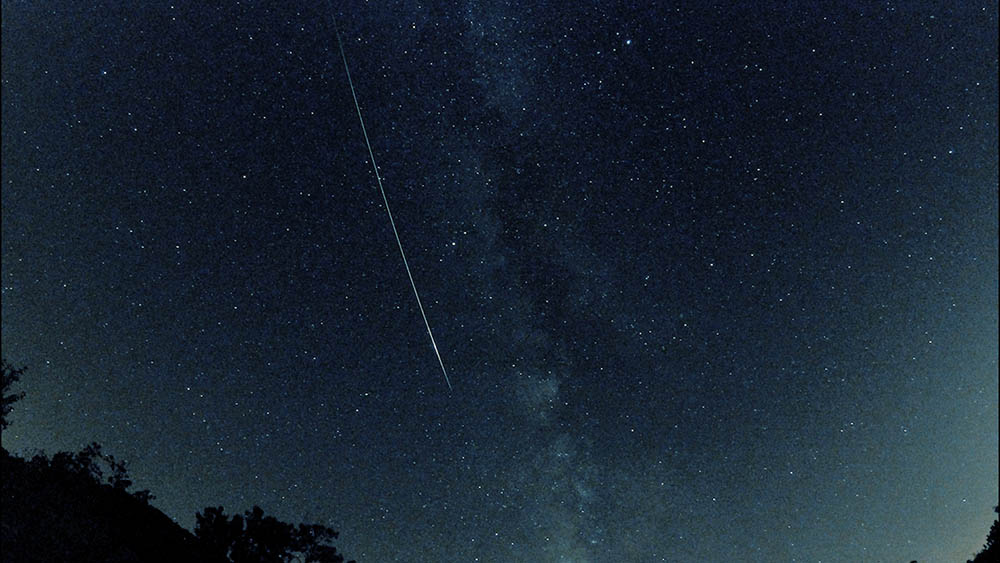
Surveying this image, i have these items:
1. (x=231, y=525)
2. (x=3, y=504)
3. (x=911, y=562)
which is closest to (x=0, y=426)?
(x=3, y=504)

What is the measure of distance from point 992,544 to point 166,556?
44.1m

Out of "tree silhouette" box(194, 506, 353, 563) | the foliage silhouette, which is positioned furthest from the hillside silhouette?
the foliage silhouette

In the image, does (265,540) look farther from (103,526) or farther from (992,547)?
(992,547)

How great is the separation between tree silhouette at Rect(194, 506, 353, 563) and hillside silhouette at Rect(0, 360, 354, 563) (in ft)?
0.14

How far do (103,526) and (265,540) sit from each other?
23.0 ft

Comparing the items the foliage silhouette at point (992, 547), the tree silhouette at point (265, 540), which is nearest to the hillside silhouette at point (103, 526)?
the tree silhouette at point (265, 540)

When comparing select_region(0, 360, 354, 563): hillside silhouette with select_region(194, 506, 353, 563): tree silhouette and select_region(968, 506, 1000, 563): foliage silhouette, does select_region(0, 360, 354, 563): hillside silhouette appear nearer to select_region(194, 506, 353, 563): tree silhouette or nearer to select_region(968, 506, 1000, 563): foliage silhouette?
select_region(194, 506, 353, 563): tree silhouette

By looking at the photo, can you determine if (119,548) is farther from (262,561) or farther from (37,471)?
(262,561)

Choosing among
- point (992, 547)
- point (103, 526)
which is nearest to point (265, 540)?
point (103, 526)

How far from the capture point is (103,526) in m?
22.7

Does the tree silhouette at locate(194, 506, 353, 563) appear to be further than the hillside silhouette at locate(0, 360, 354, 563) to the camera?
Yes

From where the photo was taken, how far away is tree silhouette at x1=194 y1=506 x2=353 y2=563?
2750 centimetres

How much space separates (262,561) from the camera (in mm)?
27234

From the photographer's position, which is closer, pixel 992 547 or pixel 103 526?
pixel 103 526
